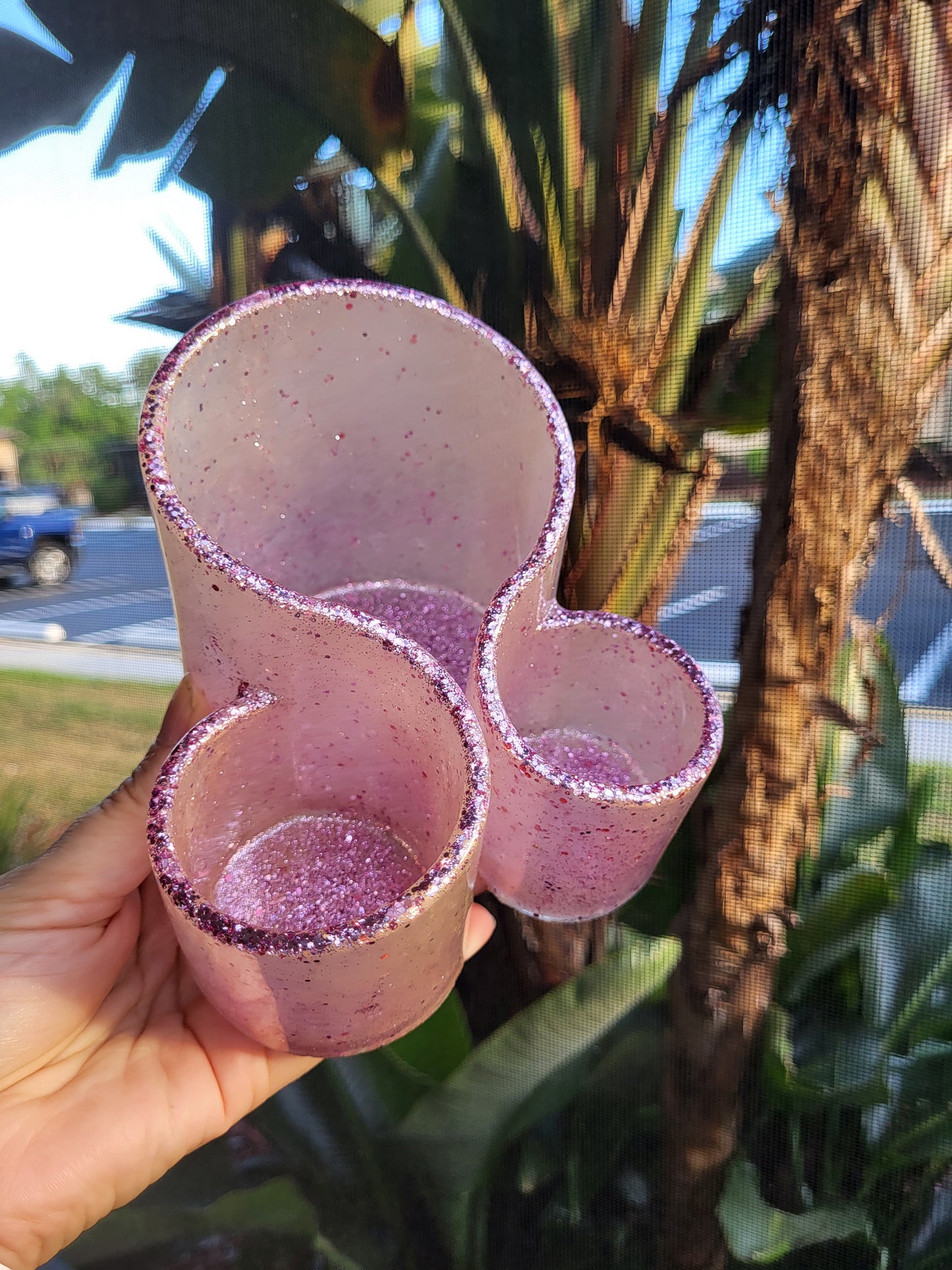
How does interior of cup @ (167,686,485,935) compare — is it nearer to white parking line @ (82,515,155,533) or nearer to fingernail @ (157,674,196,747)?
fingernail @ (157,674,196,747)

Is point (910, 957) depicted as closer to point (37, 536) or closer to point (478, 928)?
point (478, 928)

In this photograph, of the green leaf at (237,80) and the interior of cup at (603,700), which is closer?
the interior of cup at (603,700)

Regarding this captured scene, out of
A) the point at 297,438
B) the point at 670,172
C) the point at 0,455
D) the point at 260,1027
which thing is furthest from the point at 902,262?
the point at 0,455

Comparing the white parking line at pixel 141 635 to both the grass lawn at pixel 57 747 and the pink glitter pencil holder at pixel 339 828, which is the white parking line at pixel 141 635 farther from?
the pink glitter pencil holder at pixel 339 828

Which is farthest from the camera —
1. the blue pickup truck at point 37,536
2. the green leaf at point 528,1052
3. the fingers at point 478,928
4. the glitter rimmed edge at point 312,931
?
the blue pickup truck at point 37,536

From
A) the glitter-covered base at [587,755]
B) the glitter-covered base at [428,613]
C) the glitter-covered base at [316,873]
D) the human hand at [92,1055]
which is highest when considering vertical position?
the glitter-covered base at [428,613]

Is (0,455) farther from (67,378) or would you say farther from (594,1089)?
(594,1089)

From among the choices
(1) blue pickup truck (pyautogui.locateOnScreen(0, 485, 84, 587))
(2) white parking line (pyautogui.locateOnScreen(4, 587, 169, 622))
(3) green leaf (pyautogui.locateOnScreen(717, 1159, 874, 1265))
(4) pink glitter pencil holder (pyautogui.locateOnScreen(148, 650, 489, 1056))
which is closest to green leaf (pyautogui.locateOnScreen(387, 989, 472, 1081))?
(3) green leaf (pyautogui.locateOnScreen(717, 1159, 874, 1265))

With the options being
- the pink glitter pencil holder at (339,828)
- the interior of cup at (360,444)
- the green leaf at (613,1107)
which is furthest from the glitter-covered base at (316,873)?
the green leaf at (613,1107)
